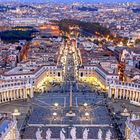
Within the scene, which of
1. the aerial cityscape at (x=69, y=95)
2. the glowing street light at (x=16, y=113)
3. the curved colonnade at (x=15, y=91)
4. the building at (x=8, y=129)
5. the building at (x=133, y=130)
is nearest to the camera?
the building at (x=8, y=129)

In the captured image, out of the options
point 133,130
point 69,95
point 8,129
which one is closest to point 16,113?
point 69,95

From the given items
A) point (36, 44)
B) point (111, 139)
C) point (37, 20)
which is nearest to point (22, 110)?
point (111, 139)

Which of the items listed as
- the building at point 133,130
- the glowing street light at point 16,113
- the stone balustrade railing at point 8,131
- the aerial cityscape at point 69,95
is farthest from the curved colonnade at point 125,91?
the stone balustrade railing at point 8,131

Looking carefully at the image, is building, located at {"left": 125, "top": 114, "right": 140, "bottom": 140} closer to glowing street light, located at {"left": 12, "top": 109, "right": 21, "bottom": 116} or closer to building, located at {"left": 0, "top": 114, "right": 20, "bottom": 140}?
building, located at {"left": 0, "top": 114, "right": 20, "bottom": 140}

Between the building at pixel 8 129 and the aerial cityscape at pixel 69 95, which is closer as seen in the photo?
the building at pixel 8 129

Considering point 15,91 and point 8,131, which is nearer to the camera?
point 8,131

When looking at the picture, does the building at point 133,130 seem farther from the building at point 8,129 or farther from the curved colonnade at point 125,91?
the curved colonnade at point 125,91

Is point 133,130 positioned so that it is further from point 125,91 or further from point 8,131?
point 125,91

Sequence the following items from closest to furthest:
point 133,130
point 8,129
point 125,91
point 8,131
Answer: point 8,131 < point 8,129 < point 133,130 < point 125,91

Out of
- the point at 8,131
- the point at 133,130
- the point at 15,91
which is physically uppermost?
the point at 8,131

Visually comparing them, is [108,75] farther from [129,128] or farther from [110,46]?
[110,46]

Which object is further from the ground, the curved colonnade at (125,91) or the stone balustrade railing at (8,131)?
the stone balustrade railing at (8,131)
